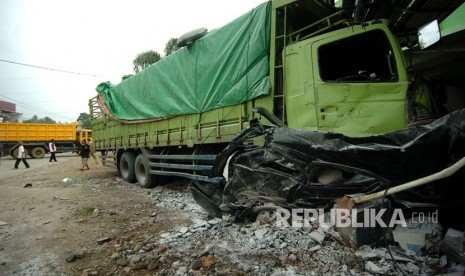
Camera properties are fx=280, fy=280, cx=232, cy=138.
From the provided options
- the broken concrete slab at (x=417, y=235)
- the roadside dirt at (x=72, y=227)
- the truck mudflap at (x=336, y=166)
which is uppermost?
the truck mudflap at (x=336, y=166)

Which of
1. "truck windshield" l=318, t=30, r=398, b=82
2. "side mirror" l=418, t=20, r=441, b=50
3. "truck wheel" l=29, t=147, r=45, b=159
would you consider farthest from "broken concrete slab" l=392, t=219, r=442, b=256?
"truck wheel" l=29, t=147, r=45, b=159

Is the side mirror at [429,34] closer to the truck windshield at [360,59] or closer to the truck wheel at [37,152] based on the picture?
the truck windshield at [360,59]

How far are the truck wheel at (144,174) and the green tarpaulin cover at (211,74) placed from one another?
104 centimetres

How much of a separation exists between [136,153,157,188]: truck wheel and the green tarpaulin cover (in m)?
1.04

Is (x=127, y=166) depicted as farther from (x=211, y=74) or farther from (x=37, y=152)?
(x=37, y=152)

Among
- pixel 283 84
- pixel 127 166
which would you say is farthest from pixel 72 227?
pixel 127 166

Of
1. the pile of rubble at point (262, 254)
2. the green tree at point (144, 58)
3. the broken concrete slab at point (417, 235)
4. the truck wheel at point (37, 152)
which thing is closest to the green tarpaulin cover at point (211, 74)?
the pile of rubble at point (262, 254)

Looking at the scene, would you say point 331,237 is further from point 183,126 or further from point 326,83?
point 183,126

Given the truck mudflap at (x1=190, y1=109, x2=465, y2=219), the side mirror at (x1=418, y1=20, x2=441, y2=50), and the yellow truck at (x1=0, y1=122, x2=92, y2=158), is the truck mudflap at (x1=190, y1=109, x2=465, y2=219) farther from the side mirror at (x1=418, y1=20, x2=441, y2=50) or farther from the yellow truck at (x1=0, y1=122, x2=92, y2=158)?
the yellow truck at (x1=0, y1=122, x2=92, y2=158)

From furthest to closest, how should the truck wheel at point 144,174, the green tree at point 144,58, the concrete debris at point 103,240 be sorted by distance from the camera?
the green tree at point 144,58 < the truck wheel at point 144,174 < the concrete debris at point 103,240

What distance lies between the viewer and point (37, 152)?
20656 mm

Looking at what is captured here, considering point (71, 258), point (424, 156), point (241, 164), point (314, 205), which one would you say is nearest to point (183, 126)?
point (241, 164)

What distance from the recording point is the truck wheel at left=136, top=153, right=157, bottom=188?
6.78 m

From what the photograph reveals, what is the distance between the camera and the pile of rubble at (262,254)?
7.25 feet
